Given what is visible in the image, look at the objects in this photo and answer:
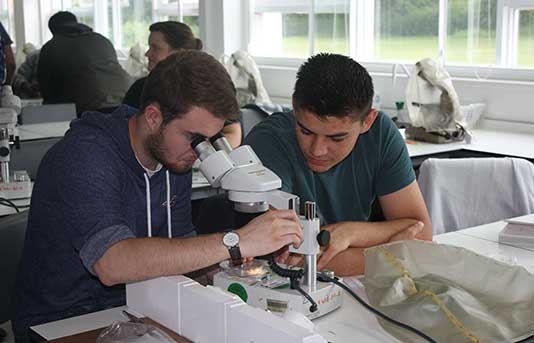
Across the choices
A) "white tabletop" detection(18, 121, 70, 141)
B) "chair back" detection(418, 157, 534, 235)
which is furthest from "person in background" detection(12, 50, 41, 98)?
"chair back" detection(418, 157, 534, 235)

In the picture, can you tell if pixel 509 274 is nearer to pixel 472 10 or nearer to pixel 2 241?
pixel 2 241

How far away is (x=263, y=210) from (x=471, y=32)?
11.9 feet

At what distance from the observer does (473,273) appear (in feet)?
5.49

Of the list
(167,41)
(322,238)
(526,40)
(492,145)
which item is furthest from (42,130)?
(322,238)

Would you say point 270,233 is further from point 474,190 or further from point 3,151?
point 3,151

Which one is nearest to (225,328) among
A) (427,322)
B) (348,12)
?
(427,322)

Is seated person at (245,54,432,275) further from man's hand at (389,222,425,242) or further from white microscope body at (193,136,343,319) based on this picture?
white microscope body at (193,136,343,319)

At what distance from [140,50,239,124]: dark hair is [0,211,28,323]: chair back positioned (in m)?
0.55

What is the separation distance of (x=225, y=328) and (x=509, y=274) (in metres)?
0.65

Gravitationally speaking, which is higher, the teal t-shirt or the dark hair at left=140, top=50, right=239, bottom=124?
the dark hair at left=140, top=50, right=239, bottom=124

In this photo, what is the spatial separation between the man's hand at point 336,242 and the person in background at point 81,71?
13.3 feet

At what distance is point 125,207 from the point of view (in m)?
1.90

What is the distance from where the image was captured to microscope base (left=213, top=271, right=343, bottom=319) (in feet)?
5.33

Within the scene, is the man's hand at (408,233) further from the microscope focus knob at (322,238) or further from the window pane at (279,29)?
the window pane at (279,29)
